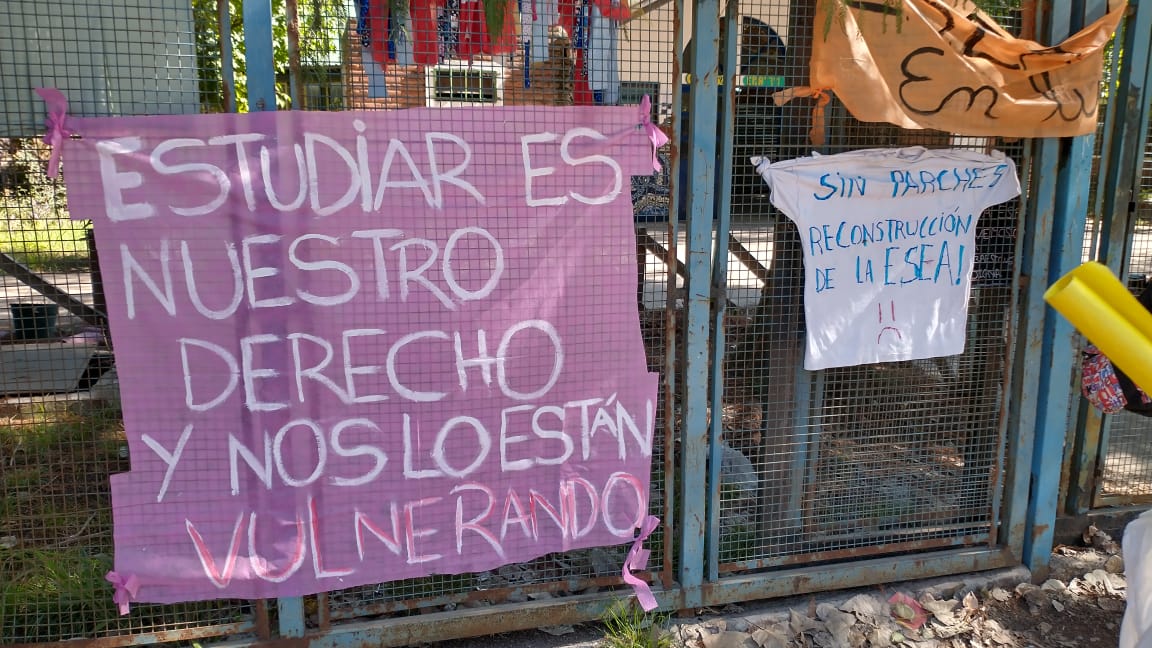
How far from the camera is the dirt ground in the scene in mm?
3328

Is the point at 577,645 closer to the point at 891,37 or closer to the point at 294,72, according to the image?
the point at 294,72

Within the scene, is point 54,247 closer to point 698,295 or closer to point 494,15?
point 494,15

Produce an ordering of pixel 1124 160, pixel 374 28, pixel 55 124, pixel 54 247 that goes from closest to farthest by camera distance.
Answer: pixel 55 124 < pixel 374 28 < pixel 54 247 < pixel 1124 160

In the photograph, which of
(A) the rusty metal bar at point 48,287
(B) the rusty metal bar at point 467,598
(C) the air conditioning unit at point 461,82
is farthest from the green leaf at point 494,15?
(B) the rusty metal bar at point 467,598

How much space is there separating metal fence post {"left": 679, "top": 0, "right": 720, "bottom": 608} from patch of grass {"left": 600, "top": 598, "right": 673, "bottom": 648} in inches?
7.1

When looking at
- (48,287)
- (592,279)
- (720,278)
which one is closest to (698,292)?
(720,278)

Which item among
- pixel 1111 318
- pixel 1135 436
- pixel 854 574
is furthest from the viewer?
pixel 1135 436

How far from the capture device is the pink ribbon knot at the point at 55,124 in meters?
2.57

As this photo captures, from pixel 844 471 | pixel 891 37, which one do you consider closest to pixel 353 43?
pixel 891 37

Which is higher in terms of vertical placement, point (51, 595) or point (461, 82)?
point (461, 82)

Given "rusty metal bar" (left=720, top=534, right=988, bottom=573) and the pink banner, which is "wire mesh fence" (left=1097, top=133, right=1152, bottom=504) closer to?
"rusty metal bar" (left=720, top=534, right=988, bottom=573)

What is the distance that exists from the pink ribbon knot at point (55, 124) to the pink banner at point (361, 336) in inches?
1.7

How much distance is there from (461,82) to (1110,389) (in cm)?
289

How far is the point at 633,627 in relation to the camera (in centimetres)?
325
